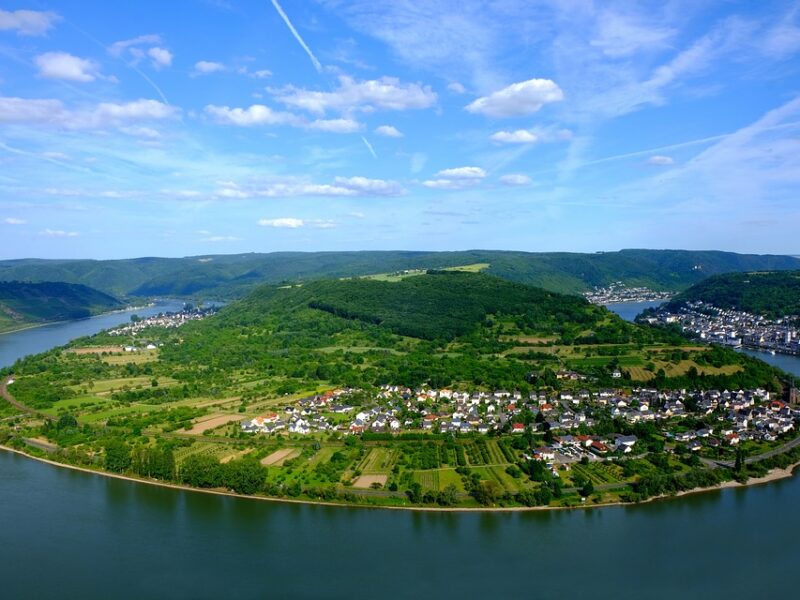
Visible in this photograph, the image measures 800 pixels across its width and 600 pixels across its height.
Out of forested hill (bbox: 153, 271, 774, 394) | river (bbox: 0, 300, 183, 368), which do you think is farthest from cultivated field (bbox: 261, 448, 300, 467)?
river (bbox: 0, 300, 183, 368)

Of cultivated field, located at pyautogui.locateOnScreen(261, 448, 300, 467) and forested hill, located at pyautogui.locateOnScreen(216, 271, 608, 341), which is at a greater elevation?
forested hill, located at pyautogui.locateOnScreen(216, 271, 608, 341)

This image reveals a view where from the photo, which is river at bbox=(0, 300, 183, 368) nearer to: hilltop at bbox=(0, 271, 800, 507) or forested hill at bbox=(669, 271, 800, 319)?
hilltop at bbox=(0, 271, 800, 507)

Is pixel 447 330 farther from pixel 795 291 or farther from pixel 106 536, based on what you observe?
pixel 795 291

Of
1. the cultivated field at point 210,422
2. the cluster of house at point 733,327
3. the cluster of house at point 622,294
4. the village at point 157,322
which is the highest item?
the cluster of house at point 622,294

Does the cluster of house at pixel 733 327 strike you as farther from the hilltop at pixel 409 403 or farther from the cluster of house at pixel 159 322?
the cluster of house at pixel 159 322

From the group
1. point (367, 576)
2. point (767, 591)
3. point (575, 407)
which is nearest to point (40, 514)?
point (367, 576)

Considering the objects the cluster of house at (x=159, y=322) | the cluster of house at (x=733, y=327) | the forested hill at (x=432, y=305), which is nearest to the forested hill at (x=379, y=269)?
the cluster of house at (x=733, y=327)
